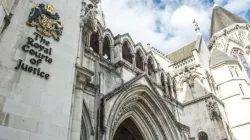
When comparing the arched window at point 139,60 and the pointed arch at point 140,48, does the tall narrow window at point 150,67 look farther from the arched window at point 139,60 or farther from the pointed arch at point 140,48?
the pointed arch at point 140,48

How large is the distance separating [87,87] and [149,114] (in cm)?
502

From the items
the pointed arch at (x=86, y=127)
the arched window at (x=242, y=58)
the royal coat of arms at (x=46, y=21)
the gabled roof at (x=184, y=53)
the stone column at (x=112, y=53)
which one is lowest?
the pointed arch at (x=86, y=127)

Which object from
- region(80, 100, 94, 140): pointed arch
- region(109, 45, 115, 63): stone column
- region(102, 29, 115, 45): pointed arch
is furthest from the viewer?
region(102, 29, 115, 45): pointed arch

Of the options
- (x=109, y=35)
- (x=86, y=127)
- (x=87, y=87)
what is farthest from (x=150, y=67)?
(x=86, y=127)

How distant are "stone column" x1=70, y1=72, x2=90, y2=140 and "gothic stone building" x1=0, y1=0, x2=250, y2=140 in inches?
1.2

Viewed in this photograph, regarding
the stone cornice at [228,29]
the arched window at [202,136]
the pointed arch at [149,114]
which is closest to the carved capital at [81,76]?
the pointed arch at [149,114]

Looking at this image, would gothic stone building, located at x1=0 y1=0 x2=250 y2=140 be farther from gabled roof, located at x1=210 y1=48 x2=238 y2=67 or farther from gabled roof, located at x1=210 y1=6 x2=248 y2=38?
gabled roof, located at x1=210 y1=6 x2=248 y2=38

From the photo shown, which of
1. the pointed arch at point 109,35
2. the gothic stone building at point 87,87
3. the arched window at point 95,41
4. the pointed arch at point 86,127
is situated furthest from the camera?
the pointed arch at point 109,35

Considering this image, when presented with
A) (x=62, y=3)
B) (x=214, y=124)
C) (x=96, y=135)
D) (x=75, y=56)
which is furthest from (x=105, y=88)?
(x=214, y=124)

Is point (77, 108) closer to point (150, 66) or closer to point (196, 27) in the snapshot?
point (150, 66)

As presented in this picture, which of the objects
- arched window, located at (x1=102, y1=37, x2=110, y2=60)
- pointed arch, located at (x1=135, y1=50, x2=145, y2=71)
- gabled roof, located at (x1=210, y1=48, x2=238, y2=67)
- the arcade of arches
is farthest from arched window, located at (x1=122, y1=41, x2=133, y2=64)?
gabled roof, located at (x1=210, y1=48, x2=238, y2=67)

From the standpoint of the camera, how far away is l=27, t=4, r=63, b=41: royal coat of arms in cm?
709

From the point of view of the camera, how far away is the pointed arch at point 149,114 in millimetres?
12375

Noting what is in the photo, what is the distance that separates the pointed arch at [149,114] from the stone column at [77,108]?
4397mm
